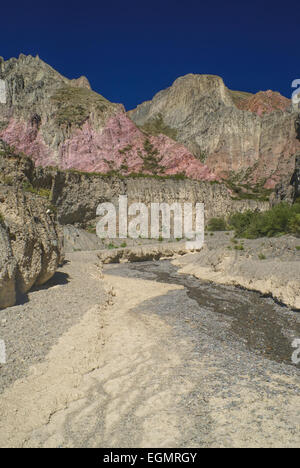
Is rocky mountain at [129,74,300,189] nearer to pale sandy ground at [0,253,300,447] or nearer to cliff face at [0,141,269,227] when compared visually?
cliff face at [0,141,269,227]

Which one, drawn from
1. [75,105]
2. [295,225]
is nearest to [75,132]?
[75,105]

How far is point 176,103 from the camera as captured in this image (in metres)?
98.6

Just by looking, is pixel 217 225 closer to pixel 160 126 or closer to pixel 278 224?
pixel 278 224

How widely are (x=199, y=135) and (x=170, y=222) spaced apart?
50.8 m

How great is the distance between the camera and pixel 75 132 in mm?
51938

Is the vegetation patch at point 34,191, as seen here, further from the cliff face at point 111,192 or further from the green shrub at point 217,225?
the green shrub at point 217,225

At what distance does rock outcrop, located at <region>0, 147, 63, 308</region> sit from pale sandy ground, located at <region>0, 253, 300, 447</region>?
94.6 inches

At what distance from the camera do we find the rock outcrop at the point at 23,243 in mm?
7207

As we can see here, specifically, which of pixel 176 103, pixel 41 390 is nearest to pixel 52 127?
pixel 41 390

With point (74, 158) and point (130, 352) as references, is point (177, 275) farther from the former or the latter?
point (74, 158)

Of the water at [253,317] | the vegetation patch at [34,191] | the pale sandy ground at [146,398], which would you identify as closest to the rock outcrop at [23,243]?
the vegetation patch at [34,191]

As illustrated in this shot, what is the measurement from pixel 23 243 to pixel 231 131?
7980 cm

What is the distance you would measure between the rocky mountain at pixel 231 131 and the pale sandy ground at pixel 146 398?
64027 millimetres

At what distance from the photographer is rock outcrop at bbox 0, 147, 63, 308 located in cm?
721
